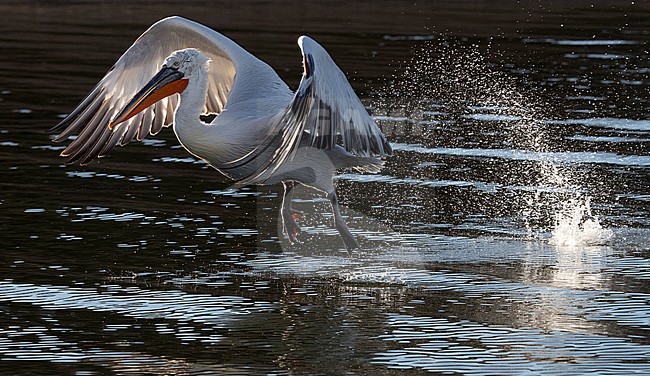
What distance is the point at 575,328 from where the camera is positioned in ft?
22.8

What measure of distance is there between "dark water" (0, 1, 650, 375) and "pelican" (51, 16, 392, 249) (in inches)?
18.4

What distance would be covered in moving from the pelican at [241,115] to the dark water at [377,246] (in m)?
0.47

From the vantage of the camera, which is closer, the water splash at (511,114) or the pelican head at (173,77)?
the pelican head at (173,77)

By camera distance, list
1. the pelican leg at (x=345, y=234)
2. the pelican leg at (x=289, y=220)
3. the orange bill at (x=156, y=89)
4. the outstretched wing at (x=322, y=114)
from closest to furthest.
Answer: the outstretched wing at (x=322, y=114) → the orange bill at (x=156, y=89) → the pelican leg at (x=345, y=234) → the pelican leg at (x=289, y=220)

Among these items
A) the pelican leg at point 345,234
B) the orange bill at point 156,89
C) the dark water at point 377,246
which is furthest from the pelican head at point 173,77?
the pelican leg at point 345,234

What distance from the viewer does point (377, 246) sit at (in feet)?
28.7

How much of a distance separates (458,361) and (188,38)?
3743mm

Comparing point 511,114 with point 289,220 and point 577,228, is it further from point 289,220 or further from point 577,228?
point 289,220

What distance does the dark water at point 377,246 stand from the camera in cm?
662

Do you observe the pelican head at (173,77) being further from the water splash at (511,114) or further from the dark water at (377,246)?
the water splash at (511,114)

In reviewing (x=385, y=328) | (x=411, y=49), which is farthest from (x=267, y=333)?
(x=411, y=49)

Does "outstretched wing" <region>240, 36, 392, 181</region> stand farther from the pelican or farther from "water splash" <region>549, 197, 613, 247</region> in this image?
"water splash" <region>549, 197, 613, 247</region>

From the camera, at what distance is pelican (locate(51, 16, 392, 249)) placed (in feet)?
25.2

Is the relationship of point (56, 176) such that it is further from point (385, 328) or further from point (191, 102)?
point (385, 328)
